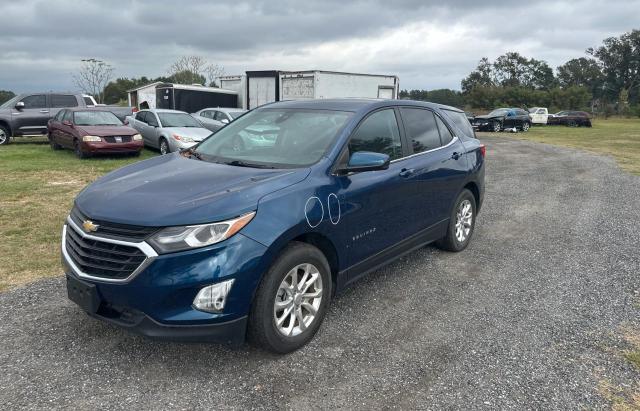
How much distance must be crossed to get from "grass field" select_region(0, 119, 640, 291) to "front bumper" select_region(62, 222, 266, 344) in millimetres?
2154

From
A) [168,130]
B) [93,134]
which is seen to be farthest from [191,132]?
[93,134]

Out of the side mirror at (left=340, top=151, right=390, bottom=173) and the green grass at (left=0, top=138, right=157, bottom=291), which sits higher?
the side mirror at (left=340, top=151, right=390, bottom=173)

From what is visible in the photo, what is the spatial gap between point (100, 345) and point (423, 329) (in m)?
2.36

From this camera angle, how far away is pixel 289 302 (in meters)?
3.25

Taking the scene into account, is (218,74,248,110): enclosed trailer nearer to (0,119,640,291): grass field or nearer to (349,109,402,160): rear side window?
(0,119,640,291): grass field

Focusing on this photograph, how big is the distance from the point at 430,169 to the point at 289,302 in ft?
7.12

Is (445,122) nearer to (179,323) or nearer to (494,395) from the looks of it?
(494,395)

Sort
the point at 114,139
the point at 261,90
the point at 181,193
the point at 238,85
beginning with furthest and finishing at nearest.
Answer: the point at 238,85
the point at 261,90
the point at 114,139
the point at 181,193

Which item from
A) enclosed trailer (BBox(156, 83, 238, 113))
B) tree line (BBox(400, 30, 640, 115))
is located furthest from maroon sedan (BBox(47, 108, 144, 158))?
tree line (BBox(400, 30, 640, 115))

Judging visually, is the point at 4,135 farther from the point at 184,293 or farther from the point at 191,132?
the point at 184,293

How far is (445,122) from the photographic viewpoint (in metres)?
5.41

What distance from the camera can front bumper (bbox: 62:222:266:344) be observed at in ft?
9.06

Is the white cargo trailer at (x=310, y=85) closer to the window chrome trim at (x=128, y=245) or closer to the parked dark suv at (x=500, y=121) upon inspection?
the parked dark suv at (x=500, y=121)

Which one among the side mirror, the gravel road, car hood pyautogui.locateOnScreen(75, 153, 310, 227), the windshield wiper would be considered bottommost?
the gravel road
